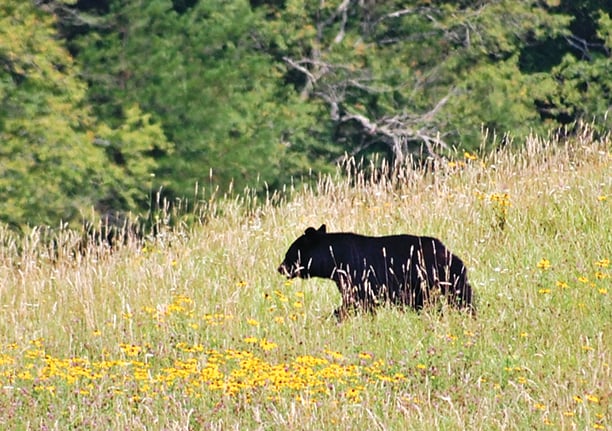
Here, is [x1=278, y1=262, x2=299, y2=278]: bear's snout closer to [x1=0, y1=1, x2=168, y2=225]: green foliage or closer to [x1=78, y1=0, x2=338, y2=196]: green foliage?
[x1=0, y1=1, x2=168, y2=225]: green foliage

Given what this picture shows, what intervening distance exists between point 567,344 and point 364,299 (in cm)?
133

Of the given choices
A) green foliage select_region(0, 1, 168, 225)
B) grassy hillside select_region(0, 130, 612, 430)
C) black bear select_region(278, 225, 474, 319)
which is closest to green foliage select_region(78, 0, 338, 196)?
green foliage select_region(0, 1, 168, 225)

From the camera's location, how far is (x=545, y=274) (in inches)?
282

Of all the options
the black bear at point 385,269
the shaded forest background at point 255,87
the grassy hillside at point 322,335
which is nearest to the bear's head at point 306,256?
the black bear at point 385,269

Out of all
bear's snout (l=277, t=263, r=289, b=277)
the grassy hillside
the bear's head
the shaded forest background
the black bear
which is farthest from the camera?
the shaded forest background

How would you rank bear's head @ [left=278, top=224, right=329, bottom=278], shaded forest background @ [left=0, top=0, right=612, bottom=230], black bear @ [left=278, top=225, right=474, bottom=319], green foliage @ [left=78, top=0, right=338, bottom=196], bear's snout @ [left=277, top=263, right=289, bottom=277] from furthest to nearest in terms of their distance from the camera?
green foliage @ [left=78, top=0, right=338, bottom=196]
shaded forest background @ [left=0, top=0, right=612, bottom=230]
bear's snout @ [left=277, top=263, right=289, bottom=277]
bear's head @ [left=278, top=224, right=329, bottom=278]
black bear @ [left=278, top=225, right=474, bottom=319]

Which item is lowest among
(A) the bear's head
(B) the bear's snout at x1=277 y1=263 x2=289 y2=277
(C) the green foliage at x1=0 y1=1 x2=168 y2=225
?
(C) the green foliage at x1=0 y1=1 x2=168 y2=225

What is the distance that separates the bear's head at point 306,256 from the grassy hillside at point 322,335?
0.13m

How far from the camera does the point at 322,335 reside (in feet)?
21.2

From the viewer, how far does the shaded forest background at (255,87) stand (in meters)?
17.9

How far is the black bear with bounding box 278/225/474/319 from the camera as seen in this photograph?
6.82 metres

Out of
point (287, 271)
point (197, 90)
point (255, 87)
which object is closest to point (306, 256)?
point (287, 271)

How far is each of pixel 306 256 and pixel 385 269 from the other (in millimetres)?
691

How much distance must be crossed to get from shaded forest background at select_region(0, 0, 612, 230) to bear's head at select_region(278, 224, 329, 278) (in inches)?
367
